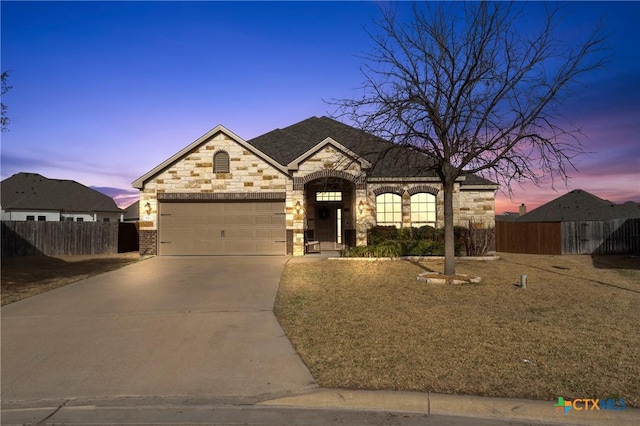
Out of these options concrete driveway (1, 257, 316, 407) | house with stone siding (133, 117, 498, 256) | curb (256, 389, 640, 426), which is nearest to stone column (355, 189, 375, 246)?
house with stone siding (133, 117, 498, 256)

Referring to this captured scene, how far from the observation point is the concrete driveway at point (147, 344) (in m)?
5.02

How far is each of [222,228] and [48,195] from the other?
25.5 metres

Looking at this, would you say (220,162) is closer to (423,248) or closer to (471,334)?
(423,248)

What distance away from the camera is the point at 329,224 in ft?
72.2

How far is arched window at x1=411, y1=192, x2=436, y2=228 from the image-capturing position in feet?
64.5

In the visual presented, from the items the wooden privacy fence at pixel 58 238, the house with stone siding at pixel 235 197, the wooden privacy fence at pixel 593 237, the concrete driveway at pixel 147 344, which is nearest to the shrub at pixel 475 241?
the house with stone siding at pixel 235 197

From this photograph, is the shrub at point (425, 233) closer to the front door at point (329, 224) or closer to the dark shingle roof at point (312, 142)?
the dark shingle roof at point (312, 142)

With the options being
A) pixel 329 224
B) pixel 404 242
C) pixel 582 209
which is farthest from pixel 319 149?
pixel 582 209

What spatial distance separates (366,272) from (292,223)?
5924 millimetres

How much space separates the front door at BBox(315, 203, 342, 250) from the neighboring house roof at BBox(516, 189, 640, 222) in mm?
19838

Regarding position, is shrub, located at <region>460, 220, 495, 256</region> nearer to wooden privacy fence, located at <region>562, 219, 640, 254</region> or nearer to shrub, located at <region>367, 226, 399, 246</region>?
shrub, located at <region>367, 226, 399, 246</region>

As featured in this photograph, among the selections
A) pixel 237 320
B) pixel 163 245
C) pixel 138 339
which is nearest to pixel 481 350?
pixel 237 320

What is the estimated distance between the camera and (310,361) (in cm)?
573

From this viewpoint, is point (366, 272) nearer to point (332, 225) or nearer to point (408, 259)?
point (408, 259)
